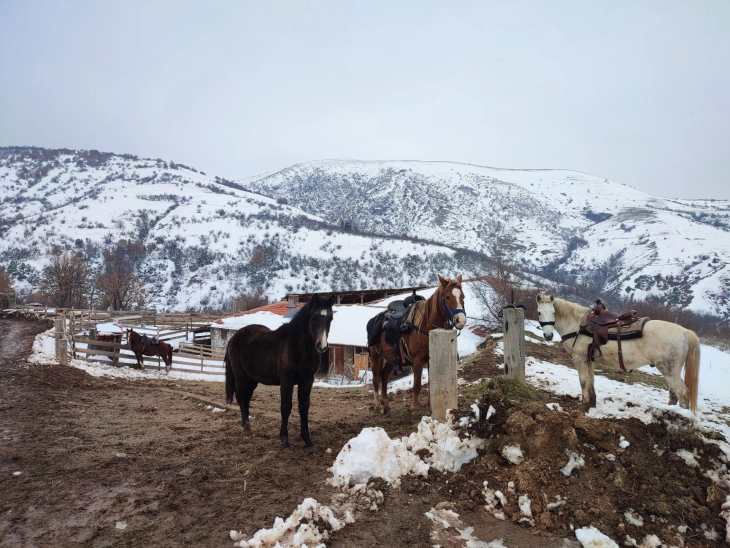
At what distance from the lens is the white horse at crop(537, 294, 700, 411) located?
5.41 meters

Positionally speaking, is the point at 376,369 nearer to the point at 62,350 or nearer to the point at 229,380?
the point at 229,380

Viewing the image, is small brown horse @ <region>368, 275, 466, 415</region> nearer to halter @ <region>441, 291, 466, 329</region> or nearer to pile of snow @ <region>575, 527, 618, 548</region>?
halter @ <region>441, 291, 466, 329</region>

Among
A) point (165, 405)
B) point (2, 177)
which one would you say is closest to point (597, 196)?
point (165, 405)

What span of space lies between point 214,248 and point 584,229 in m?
130

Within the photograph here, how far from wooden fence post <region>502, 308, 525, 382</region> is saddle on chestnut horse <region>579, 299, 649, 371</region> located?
964 mm

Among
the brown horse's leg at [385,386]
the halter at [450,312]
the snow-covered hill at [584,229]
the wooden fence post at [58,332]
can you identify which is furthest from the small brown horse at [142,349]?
the snow-covered hill at [584,229]

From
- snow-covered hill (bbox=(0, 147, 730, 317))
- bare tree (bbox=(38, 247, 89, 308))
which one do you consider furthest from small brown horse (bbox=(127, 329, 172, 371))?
bare tree (bbox=(38, 247, 89, 308))

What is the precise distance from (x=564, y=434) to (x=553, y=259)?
12136 centimetres

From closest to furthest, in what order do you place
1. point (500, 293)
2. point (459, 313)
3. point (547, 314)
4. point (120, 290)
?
point (459, 313), point (547, 314), point (500, 293), point (120, 290)

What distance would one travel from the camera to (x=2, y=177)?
178625 millimetres

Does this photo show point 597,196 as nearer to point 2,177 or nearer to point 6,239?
point 6,239

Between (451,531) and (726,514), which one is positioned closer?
(726,514)

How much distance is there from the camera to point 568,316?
21.4ft

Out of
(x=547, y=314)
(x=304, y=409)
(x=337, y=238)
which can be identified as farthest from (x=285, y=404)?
(x=337, y=238)
